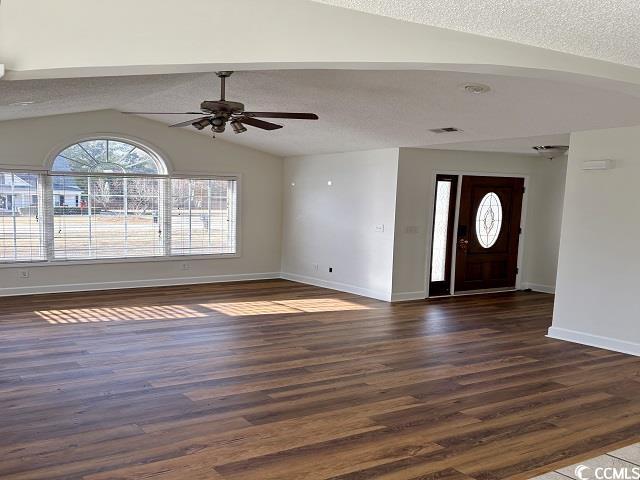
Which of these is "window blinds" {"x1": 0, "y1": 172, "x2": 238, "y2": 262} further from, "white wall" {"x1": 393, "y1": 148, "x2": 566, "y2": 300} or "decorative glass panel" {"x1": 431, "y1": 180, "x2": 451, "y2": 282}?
"decorative glass panel" {"x1": 431, "y1": 180, "x2": 451, "y2": 282}

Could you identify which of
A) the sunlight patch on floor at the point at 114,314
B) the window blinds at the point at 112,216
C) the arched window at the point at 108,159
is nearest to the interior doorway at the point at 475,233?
the window blinds at the point at 112,216

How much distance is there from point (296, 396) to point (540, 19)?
2.96m

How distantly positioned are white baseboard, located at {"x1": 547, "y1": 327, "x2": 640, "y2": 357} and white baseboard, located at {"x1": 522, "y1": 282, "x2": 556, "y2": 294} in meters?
3.33

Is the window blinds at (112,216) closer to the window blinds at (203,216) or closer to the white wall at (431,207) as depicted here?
the window blinds at (203,216)

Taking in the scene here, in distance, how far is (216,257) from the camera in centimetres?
965

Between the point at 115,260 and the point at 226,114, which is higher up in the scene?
the point at 226,114

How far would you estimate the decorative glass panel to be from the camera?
28.2 ft

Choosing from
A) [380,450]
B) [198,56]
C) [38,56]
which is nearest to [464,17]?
[198,56]

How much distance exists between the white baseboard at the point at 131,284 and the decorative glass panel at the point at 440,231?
3.08m

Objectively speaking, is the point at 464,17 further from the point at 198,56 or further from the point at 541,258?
the point at 541,258

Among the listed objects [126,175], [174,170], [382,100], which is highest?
[382,100]

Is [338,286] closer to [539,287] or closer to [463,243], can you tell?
[463,243]

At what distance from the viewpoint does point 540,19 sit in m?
2.66

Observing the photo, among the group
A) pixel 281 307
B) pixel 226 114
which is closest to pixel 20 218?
pixel 281 307
